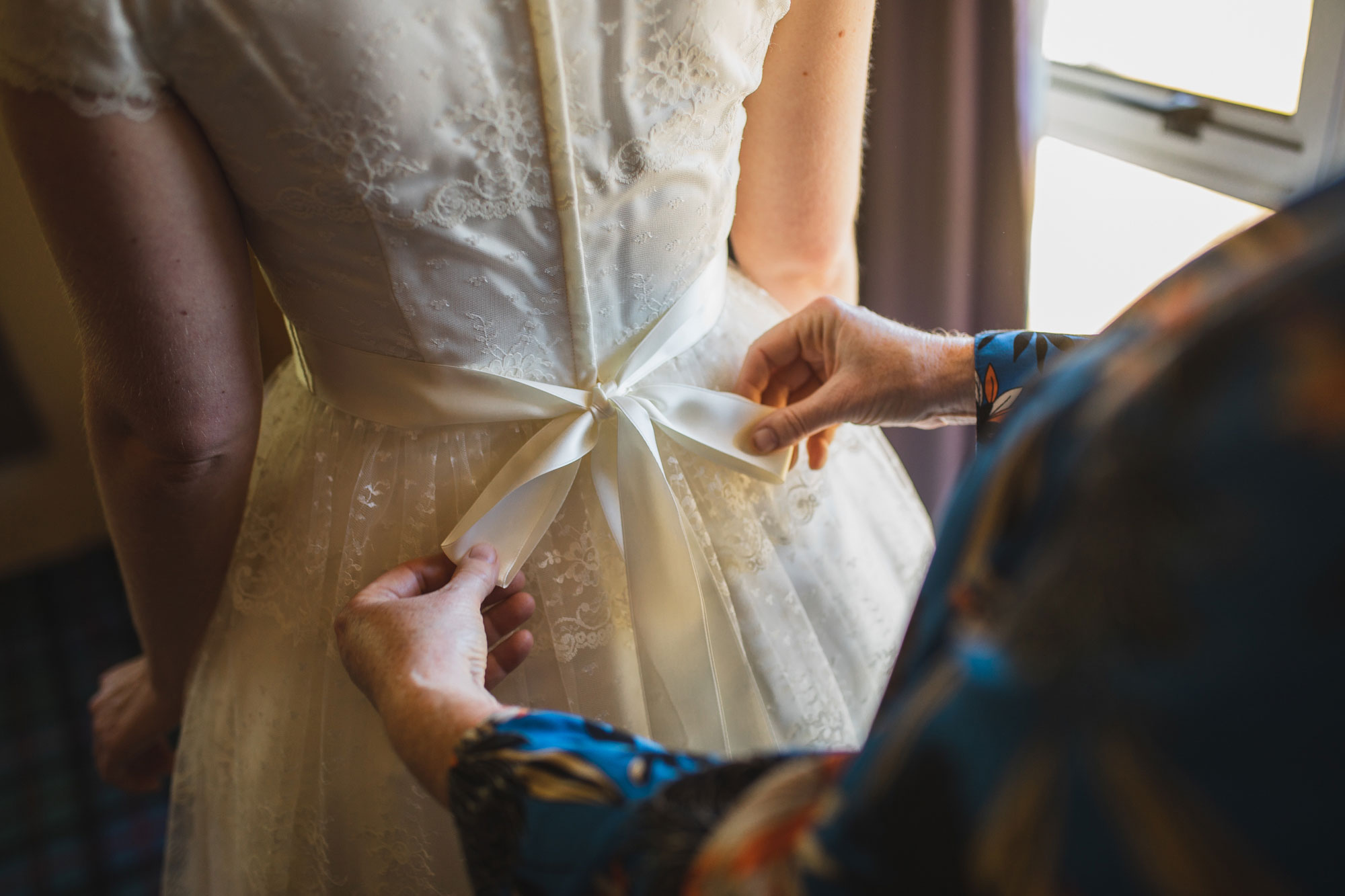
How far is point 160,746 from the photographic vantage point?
3.37 feet

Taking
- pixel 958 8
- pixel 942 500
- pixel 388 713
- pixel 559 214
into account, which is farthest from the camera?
pixel 942 500

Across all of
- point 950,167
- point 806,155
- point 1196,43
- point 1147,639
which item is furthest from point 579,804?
point 1196,43

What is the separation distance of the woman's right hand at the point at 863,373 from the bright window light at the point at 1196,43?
0.86 metres

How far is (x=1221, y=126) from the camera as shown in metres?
1.38

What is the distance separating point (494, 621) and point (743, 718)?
Answer: 26 cm

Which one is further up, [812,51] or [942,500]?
[812,51]

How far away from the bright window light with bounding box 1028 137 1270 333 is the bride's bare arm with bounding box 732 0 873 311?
0.72 meters

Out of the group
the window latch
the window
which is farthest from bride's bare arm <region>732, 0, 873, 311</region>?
the window latch

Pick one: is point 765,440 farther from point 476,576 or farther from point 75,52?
point 75,52

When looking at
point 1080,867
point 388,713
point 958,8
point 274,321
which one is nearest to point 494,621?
point 388,713

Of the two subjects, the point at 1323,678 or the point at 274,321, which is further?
the point at 274,321

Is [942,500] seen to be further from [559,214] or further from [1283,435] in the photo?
[1283,435]

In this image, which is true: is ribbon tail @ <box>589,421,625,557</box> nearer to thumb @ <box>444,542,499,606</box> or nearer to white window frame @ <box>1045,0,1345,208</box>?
thumb @ <box>444,542,499,606</box>

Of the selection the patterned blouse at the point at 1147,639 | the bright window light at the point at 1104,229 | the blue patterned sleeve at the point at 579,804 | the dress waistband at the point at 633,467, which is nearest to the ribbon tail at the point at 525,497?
the dress waistband at the point at 633,467
